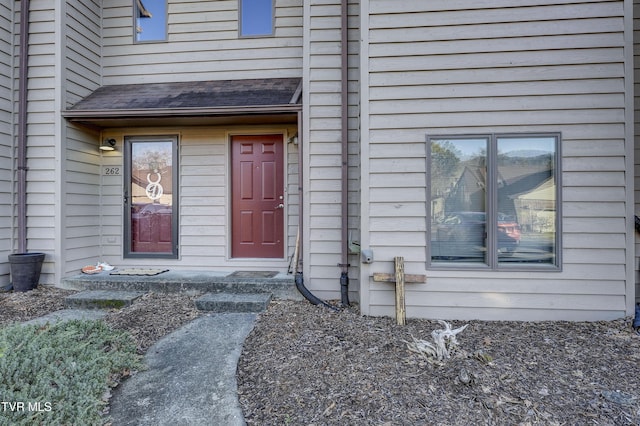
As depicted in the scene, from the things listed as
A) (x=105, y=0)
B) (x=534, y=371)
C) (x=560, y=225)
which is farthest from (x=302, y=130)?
(x=105, y=0)

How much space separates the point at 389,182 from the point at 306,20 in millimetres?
2226

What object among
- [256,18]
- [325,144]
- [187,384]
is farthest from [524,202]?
[256,18]

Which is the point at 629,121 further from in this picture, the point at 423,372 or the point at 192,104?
the point at 192,104

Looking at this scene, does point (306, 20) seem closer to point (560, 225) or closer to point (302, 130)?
point (302, 130)

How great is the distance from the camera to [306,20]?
151 inches

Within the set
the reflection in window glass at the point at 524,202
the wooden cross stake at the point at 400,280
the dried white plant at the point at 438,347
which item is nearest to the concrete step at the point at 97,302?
the wooden cross stake at the point at 400,280

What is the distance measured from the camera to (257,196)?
4570 millimetres

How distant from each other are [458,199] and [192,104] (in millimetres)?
3220

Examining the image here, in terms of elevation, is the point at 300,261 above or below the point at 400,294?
above

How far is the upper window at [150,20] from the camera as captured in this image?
184 inches

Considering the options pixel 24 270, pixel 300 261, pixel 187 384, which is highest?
pixel 300 261

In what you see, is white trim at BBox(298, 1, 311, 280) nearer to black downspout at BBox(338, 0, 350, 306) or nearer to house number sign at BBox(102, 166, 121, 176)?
black downspout at BBox(338, 0, 350, 306)

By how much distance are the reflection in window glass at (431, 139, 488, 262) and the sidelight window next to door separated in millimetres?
3532

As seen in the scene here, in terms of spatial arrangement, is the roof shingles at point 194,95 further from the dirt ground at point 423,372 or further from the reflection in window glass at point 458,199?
the dirt ground at point 423,372
